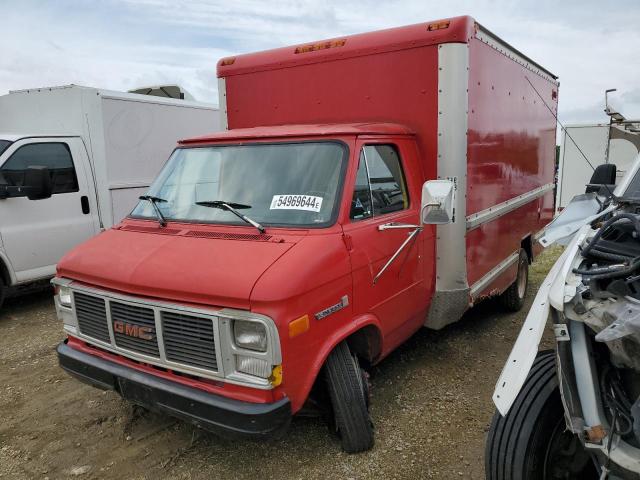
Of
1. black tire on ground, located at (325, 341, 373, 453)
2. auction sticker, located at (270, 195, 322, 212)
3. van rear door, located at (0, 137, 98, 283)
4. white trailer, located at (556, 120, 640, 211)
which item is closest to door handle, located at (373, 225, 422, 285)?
black tire on ground, located at (325, 341, 373, 453)

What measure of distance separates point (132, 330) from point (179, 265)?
508 mm

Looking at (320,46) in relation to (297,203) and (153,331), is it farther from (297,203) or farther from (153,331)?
(153,331)

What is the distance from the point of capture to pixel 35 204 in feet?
20.6

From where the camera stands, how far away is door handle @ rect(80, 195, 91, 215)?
6793 mm

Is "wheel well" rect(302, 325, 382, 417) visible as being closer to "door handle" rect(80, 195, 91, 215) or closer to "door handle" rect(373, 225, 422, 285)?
"door handle" rect(373, 225, 422, 285)

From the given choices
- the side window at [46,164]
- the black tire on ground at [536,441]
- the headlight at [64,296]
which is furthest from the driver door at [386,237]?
the side window at [46,164]

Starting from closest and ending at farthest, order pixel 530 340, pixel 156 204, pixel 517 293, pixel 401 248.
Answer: pixel 530 340 → pixel 401 248 → pixel 156 204 → pixel 517 293

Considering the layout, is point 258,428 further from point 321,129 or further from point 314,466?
point 321,129

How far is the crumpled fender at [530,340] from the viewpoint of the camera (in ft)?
7.13

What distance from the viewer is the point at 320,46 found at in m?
4.60

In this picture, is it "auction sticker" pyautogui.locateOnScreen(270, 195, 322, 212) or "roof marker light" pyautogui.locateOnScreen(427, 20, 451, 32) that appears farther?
"roof marker light" pyautogui.locateOnScreen(427, 20, 451, 32)

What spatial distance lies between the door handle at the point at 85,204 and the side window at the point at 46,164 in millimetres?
136

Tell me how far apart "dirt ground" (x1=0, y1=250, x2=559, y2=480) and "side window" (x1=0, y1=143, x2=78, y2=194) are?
7.56ft

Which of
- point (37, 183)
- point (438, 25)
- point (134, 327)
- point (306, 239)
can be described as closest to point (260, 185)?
point (306, 239)
